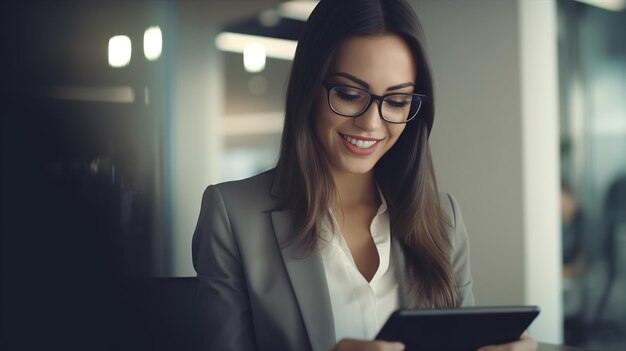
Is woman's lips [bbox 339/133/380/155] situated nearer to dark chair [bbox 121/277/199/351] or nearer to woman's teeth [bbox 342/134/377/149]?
woman's teeth [bbox 342/134/377/149]

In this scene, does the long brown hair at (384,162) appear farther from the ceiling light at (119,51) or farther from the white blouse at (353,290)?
the ceiling light at (119,51)

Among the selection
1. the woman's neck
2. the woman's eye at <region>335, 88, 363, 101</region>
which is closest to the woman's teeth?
the woman's eye at <region>335, 88, 363, 101</region>

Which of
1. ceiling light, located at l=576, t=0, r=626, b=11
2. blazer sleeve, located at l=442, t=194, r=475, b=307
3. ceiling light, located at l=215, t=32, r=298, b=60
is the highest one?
ceiling light, located at l=576, t=0, r=626, b=11

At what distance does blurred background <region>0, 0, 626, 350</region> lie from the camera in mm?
1825

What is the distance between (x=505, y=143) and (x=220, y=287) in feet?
4.46

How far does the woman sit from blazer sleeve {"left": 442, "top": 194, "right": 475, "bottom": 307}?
3 cm

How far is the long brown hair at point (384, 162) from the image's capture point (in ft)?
4.85

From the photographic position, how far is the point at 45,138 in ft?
6.08

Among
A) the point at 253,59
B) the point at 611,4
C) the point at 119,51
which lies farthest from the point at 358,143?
the point at 611,4

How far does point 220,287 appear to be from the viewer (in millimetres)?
1529

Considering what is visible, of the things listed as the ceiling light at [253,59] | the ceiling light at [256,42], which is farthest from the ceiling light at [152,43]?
the ceiling light at [253,59]

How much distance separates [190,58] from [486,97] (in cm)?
118

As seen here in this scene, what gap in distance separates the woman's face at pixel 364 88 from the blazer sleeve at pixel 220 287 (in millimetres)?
332

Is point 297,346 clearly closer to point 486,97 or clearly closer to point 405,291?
point 405,291
